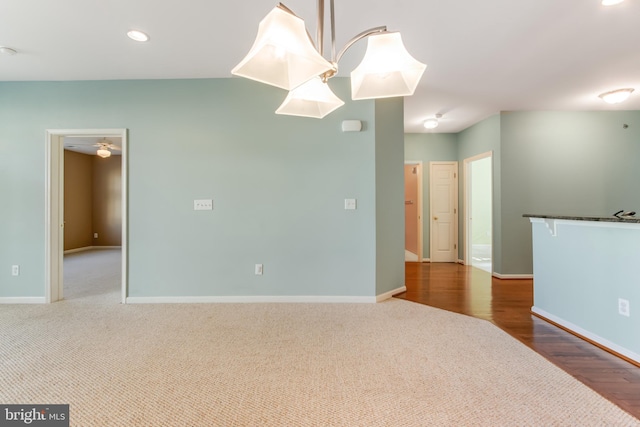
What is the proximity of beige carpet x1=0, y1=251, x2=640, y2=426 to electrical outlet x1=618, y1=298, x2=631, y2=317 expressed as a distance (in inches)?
29.5

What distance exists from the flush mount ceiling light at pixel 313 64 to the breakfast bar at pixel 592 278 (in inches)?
84.6

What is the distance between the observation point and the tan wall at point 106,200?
25.9 ft

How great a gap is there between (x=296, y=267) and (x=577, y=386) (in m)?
2.54

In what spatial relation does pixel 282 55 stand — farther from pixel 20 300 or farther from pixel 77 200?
pixel 77 200

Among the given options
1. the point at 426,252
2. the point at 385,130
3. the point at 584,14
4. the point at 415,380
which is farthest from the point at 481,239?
the point at 415,380

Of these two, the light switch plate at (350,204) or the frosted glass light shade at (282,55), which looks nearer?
the frosted glass light shade at (282,55)

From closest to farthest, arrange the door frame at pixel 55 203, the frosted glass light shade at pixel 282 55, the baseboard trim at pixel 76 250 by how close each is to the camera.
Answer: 1. the frosted glass light shade at pixel 282 55
2. the door frame at pixel 55 203
3. the baseboard trim at pixel 76 250

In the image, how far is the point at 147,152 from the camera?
3375 millimetres

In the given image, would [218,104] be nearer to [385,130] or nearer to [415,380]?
[385,130]

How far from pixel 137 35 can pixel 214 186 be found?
1576 mm

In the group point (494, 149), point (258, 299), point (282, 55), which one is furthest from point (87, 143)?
point (494, 149)

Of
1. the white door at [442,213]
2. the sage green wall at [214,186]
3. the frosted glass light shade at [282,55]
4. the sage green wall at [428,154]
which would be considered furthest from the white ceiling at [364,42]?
the white door at [442,213]

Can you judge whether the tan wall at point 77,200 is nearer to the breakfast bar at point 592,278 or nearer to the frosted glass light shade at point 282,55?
the frosted glass light shade at point 282,55

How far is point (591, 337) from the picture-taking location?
2422 mm
